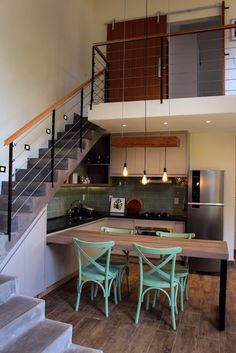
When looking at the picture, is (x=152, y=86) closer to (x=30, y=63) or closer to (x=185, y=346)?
(x=30, y=63)

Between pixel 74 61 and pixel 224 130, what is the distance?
10.4 ft

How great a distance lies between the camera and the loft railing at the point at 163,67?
540cm

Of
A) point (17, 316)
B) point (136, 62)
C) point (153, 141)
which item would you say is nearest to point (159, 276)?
point (17, 316)

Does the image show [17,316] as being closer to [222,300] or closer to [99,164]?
[222,300]

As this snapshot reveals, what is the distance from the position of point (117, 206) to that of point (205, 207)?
185 cm

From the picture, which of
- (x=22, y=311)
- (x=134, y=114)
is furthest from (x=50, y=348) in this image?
(x=134, y=114)

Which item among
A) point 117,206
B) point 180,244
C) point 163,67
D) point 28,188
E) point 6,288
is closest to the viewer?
point 6,288

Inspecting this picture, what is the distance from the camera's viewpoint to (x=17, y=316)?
2.32 m

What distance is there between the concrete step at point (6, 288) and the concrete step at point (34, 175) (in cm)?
162

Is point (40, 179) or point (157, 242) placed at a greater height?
point (40, 179)

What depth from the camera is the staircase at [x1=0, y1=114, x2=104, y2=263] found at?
129 inches

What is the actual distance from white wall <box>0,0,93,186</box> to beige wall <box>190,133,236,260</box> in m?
2.73

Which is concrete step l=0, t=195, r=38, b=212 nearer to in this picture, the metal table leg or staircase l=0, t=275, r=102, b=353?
staircase l=0, t=275, r=102, b=353

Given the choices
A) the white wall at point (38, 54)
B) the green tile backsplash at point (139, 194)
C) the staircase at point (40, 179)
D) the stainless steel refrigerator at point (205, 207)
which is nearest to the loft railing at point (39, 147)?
the staircase at point (40, 179)
